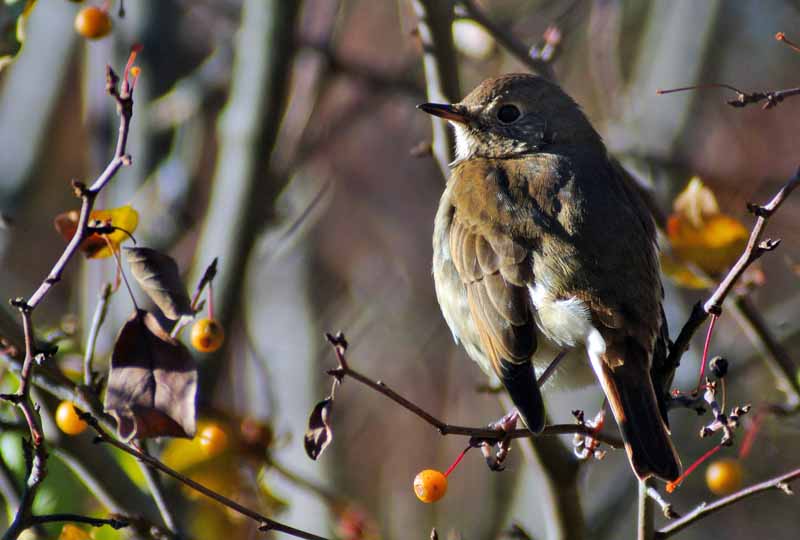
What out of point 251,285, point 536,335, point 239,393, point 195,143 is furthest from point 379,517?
point 536,335

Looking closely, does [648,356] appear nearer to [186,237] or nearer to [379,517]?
[186,237]

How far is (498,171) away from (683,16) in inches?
103

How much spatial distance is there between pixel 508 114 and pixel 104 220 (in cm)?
193

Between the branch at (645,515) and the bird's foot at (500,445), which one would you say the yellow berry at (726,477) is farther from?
the branch at (645,515)

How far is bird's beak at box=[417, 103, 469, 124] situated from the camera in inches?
147

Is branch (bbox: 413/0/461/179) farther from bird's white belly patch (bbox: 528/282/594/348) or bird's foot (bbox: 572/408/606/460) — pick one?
bird's foot (bbox: 572/408/606/460)

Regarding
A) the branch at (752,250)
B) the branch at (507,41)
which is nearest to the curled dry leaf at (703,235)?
the branch at (507,41)

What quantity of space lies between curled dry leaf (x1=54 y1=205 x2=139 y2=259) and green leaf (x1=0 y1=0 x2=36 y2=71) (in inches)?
20.6

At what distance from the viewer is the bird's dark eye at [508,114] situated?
13.7 ft

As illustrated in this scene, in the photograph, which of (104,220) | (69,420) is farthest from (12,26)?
(69,420)

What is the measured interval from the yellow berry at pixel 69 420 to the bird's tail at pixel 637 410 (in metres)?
1.45

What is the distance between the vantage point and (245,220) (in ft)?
14.3

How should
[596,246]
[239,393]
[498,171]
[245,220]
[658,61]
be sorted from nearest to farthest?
[596,246] < [498,171] < [245,220] < [658,61] < [239,393]

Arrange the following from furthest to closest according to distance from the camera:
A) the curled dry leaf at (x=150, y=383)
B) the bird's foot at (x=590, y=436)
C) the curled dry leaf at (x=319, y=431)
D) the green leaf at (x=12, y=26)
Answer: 1. the green leaf at (x=12, y=26)
2. the bird's foot at (x=590, y=436)
3. the curled dry leaf at (x=150, y=383)
4. the curled dry leaf at (x=319, y=431)
